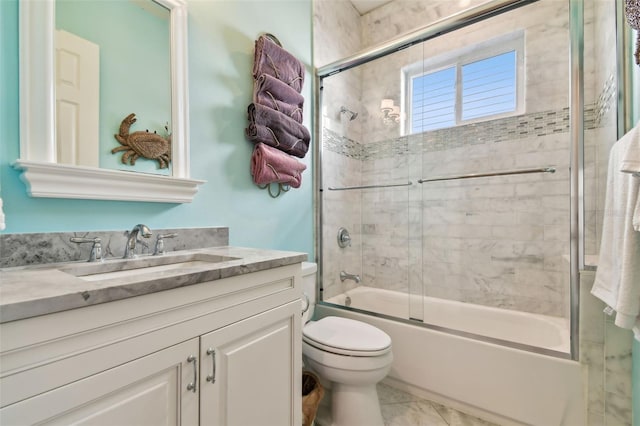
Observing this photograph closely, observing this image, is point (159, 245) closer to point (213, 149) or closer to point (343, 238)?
point (213, 149)

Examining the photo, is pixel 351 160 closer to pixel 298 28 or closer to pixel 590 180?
pixel 298 28

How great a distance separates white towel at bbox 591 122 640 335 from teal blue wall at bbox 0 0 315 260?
1484 mm

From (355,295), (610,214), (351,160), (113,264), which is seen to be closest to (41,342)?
(113,264)

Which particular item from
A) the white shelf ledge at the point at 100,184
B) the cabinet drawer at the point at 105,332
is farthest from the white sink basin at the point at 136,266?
the white shelf ledge at the point at 100,184

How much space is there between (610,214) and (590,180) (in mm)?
470

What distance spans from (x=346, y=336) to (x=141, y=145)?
1.28 m

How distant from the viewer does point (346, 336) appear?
1440 millimetres

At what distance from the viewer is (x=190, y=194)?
4.07ft

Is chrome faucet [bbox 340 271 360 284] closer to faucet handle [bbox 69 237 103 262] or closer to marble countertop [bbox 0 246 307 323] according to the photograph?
marble countertop [bbox 0 246 307 323]

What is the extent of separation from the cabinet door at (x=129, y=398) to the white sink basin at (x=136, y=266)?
0.83 ft

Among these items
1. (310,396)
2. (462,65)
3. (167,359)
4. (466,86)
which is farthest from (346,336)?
(462,65)

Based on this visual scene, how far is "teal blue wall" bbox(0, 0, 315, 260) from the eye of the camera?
84cm

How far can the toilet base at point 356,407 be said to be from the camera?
1.34 metres

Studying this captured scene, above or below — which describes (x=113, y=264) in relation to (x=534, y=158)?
below
